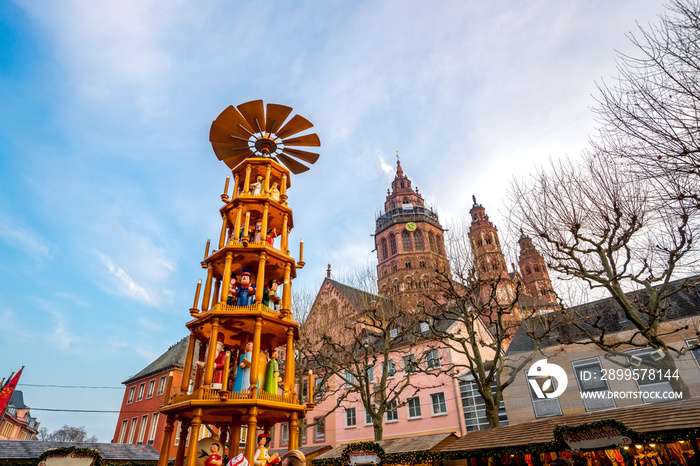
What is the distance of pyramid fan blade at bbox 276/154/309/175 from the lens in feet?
44.8

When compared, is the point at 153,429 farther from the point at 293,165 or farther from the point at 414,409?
the point at 293,165

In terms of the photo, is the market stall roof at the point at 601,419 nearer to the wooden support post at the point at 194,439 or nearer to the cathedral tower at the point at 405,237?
the wooden support post at the point at 194,439

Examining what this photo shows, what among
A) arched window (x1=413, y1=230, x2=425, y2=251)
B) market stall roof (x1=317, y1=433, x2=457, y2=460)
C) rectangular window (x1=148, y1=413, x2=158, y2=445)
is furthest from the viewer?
arched window (x1=413, y1=230, x2=425, y2=251)

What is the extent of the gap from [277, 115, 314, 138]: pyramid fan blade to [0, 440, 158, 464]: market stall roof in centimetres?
1897

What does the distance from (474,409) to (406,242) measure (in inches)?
1706

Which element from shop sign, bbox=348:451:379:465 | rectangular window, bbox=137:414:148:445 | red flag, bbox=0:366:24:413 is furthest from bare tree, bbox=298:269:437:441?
red flag, bbox=0:366:24:413

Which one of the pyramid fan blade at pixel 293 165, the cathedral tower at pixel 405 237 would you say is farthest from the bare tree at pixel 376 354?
the cathedral tower at pixel 405 237

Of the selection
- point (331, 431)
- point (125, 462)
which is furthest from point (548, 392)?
point (125, 462)

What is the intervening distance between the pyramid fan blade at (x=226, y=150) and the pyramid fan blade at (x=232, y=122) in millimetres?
338

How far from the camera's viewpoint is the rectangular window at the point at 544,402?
21.0m

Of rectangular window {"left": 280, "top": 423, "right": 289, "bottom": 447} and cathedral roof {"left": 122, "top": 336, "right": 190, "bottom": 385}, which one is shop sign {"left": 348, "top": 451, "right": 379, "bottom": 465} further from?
cathedral roof {"left": 122, "top": 336, "right": 190, "bottom": 385}

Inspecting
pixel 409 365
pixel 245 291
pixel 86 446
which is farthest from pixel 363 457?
pixel 86 446

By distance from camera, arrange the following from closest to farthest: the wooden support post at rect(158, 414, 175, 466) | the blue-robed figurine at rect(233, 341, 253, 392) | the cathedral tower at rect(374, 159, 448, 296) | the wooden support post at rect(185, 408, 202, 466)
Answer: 1. the wooden support post at rect(185, 408, 202, 466)
2. the wooden support post at rect(158, 414, 175, 466)
3. the blue-robed figurine at rect(233, 341, 253, 392)
4. the cathedral tower at rect(374, 159, 448, 296)

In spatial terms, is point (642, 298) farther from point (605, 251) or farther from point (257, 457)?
point (257, 457)
